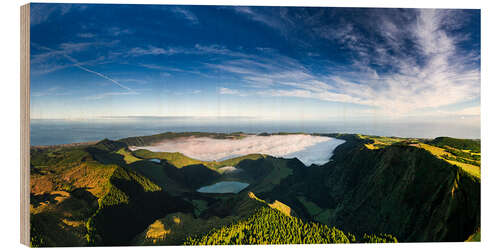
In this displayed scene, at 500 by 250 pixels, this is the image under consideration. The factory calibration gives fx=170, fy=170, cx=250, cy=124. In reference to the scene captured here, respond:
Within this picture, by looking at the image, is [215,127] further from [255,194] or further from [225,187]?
[255,194]

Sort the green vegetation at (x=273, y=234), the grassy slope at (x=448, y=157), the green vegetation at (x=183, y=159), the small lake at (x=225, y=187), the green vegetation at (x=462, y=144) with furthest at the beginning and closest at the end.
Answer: the small lake at (x=225, y=187) < the green vegetation at (x=183, y=159) < the green vegetation at (x=462, y=144) < the green vegetation at (x=273, y=234) < the grassy slope at (x=448, y=157)

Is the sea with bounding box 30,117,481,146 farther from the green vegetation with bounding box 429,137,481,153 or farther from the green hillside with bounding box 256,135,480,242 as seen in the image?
the green hillside with bounding box 256,135,480,242

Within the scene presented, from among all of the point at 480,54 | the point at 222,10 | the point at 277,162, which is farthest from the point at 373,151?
the point at 222,10

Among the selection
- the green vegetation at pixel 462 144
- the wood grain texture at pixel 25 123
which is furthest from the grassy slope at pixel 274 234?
the wood grain texture at pixel 25 123

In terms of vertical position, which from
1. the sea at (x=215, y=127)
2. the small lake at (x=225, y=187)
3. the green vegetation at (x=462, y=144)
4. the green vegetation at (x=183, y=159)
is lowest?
the small lake at (x=225, y=187)

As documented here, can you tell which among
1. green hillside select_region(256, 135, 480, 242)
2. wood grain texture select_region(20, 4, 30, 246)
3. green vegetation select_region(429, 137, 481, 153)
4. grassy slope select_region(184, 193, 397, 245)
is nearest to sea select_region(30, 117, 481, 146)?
green vegetation select_region(429, 137, 481, 153)

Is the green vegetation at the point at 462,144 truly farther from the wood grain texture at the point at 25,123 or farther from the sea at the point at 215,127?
the wood grain texture at the point at 25,123
